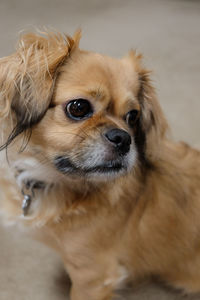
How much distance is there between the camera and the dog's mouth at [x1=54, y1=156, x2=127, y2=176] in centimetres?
103

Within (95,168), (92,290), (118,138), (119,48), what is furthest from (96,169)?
(119,48)

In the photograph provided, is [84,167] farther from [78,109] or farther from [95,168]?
[78,109]

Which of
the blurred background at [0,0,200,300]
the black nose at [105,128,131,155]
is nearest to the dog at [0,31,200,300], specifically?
the black nose at [105,128,131,155]

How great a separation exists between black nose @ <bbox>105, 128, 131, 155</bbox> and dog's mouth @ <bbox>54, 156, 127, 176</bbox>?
52mm

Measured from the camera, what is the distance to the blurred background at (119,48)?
1505 millimetres

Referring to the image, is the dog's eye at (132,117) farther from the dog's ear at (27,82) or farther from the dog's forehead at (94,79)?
the dog's ear at (27,82)

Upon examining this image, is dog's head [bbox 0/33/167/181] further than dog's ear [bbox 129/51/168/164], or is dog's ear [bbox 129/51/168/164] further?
dog's ear [bbox 129/51/168/164]

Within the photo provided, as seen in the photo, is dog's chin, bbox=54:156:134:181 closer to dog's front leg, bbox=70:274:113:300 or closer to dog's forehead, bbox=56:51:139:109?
dog's forehead, bbox=56:51:139:109

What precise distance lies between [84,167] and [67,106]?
0.18 meters

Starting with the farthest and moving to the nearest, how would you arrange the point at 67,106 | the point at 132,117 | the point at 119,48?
the point at 119,48
the point at 132,117
the point at 67,106

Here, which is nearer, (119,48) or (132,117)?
(132,117)

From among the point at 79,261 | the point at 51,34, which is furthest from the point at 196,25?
the point at 79,261

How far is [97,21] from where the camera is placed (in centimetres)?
309

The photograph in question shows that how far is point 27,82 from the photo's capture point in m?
1.01
